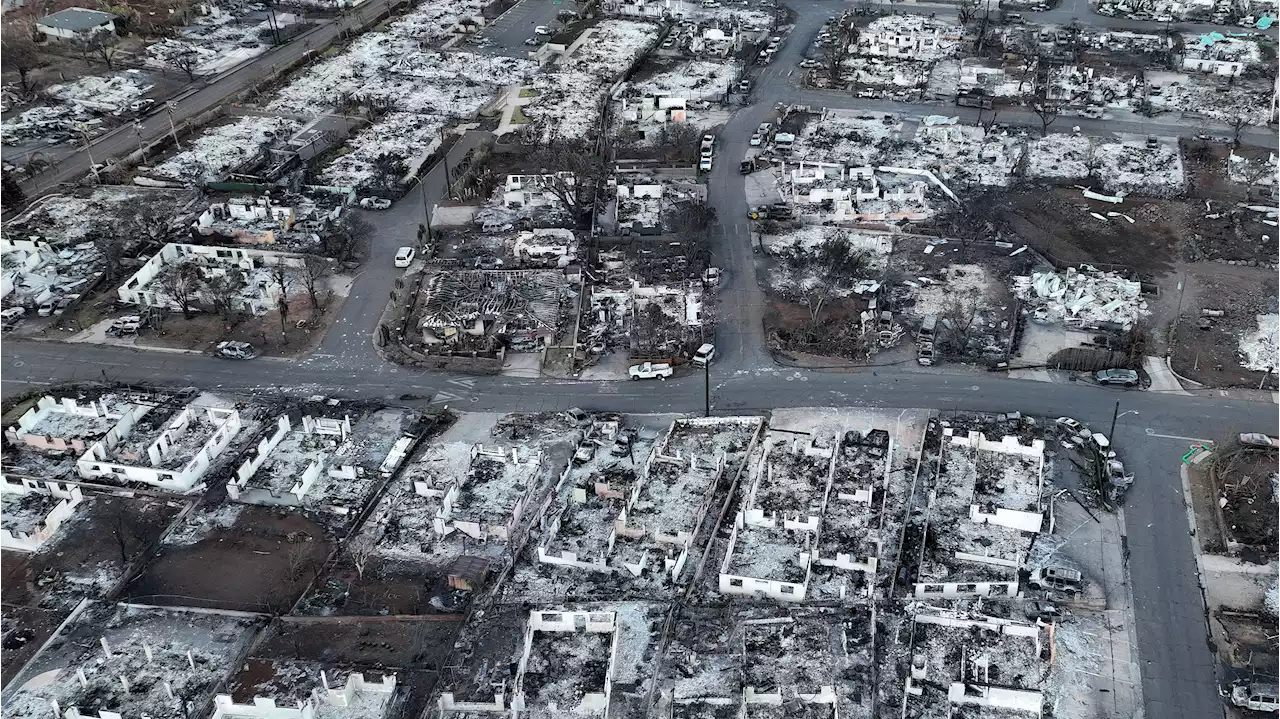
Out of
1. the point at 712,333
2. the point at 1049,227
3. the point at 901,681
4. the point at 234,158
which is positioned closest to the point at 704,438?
the point at 712,333

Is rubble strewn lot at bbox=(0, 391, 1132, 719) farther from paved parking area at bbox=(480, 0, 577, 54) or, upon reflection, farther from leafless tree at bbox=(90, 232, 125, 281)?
paved parking area at bbox=(480, 0, 577, 54)

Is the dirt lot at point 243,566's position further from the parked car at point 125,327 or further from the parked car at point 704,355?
the parked car at point 704,355

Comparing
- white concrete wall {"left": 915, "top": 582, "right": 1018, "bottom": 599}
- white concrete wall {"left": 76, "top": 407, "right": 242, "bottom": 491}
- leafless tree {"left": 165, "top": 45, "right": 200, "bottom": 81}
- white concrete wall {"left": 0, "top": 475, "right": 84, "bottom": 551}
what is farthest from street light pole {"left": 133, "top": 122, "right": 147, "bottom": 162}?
white concrete wall {"left": 915, "top": 582, "right": 1018, "bottom": 599}

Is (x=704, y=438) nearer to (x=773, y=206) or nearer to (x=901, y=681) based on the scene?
(x=901, y=681)

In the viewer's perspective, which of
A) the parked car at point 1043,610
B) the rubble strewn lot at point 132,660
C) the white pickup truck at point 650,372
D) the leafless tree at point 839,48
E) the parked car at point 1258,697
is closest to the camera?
the parked car at point 1258,697

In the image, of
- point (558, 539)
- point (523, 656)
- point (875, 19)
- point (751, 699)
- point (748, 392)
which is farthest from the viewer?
point (875, 19)

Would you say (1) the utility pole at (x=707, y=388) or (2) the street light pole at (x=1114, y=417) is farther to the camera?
(1) the utility pole at (x=707, y=388)

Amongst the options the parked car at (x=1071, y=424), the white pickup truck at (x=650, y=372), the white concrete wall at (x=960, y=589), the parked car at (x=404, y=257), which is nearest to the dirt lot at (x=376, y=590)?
the white pickup truck at (x=650, y=372)
